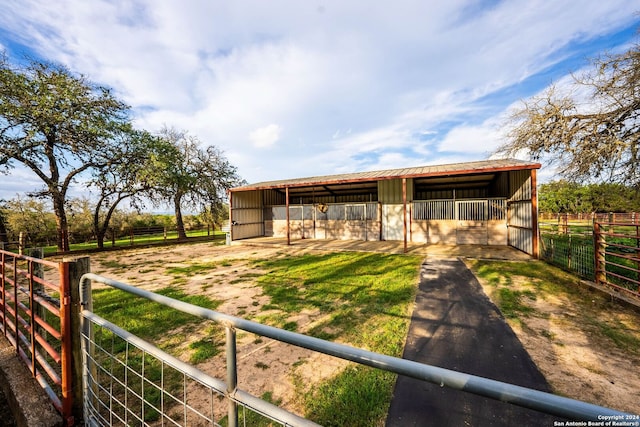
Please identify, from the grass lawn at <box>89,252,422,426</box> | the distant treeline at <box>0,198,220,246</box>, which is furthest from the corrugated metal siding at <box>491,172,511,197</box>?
the distant treeline at <box>0,198,220,246</box>

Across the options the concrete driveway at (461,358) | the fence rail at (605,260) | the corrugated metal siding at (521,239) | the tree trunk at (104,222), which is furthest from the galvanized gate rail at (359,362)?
the tree trunk at (104,222)

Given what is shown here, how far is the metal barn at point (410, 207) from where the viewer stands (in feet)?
29.9

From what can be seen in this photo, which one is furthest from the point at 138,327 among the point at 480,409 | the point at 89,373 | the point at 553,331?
the point at 553,331

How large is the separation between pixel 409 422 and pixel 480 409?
65 centimetres

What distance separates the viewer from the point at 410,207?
38.9ft

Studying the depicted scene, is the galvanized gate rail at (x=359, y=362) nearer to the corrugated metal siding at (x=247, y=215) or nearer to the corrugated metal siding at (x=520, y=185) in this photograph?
the corrugated metal siding at (x=520, y=185)

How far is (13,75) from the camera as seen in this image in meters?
9.93

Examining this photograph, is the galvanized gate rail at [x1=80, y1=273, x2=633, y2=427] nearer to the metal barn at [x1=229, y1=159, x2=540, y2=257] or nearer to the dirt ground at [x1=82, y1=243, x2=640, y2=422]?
the dirt ground at [x1=82, y1=243, x2=640, y2=422]

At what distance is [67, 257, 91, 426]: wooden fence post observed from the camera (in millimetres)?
1868

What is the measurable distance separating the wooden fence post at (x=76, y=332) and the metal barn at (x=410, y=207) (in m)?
8.53

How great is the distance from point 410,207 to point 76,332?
11.7 metres

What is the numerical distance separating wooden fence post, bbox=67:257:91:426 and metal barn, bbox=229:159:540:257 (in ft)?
28.0

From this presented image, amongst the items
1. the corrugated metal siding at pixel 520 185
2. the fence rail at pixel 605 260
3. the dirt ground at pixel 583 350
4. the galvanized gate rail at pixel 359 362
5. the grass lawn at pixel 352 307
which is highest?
the corrugated metal siding at pixel 520 185

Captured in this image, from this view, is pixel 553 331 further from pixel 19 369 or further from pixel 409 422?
pixel 19 369
